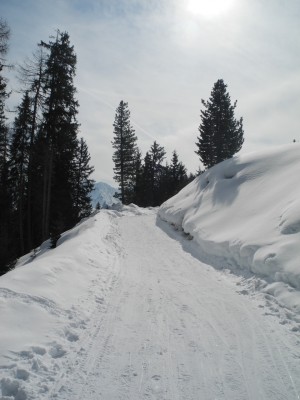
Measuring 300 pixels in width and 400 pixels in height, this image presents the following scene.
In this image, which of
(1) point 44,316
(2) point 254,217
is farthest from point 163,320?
(2) point 254,217

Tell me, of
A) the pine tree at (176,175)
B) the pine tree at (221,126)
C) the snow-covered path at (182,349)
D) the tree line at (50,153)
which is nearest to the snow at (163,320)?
the snow-covered path at (182,349)

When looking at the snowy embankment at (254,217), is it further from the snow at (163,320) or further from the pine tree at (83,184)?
the pine tree at (83,184)

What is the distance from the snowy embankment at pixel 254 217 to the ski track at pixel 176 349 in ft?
3.12

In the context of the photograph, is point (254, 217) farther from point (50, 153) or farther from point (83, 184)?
point (83, 184)

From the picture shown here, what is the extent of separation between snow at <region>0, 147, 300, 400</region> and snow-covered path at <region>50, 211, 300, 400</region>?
0.05 feet

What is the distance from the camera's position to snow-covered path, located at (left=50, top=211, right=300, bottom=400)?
3.41 m

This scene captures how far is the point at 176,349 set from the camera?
431 centimetres

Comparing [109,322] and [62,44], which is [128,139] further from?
[109,322]

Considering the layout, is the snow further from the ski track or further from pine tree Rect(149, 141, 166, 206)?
pine tree Rect(149, 141, 166, 206)

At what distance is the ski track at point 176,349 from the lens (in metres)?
3.41

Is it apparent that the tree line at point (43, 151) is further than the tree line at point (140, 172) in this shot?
No

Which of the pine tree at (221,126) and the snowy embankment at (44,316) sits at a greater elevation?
the pine tree at (221,126)

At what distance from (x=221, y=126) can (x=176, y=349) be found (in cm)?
2828

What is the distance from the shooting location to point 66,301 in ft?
19.0
